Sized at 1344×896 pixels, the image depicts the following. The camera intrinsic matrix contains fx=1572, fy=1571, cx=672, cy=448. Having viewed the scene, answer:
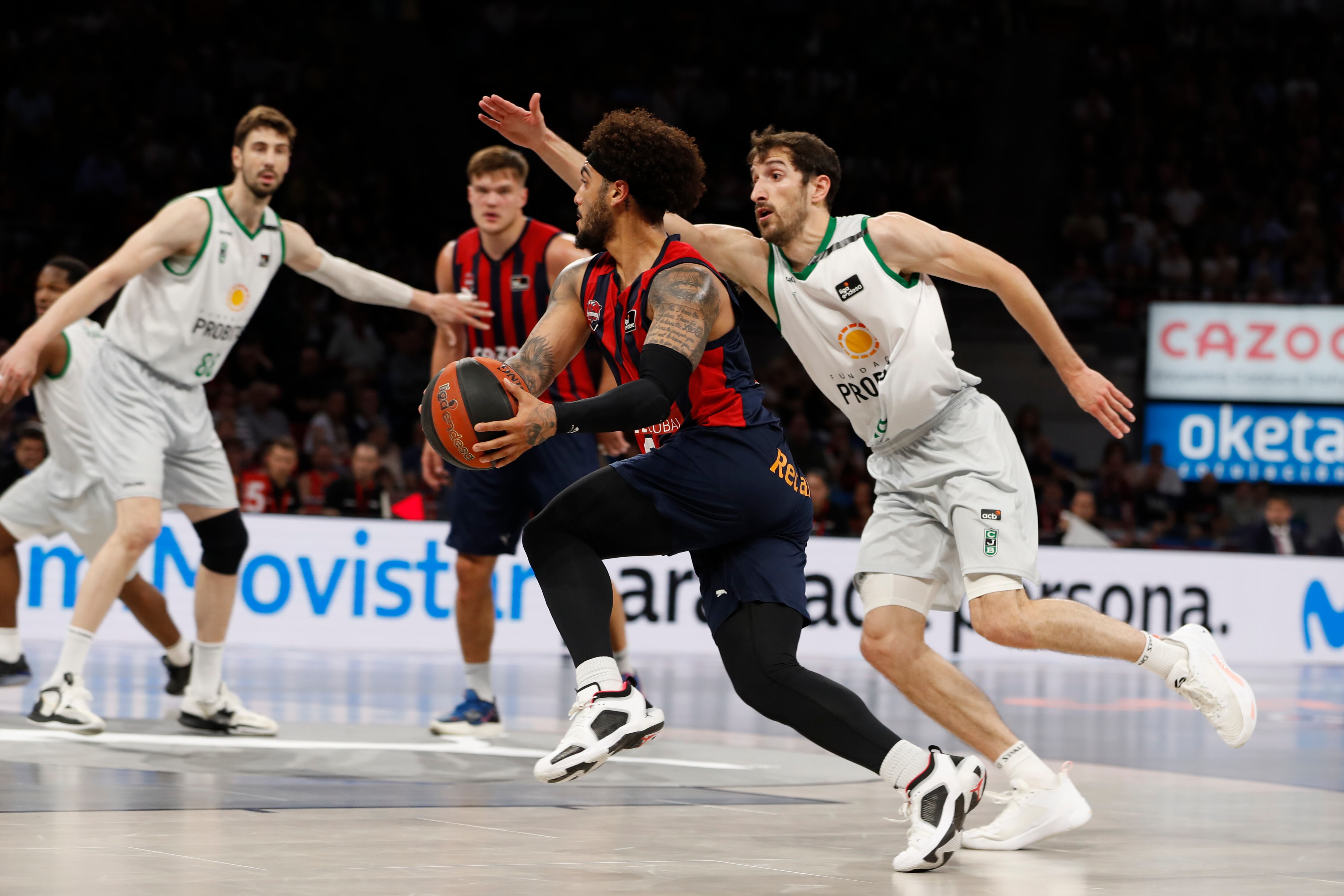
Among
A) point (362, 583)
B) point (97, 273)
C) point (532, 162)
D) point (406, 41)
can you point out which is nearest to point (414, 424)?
point (362, 583)

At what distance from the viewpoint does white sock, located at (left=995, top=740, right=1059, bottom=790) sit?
4.77 m

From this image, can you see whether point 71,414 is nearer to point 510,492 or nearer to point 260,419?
point 510,492

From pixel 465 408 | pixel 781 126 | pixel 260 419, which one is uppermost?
pixel 781 126

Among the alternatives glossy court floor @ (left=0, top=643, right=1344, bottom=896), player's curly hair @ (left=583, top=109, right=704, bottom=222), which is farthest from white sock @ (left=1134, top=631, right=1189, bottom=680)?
player's curly hair @ (left=583, top=109, right=704, bottom=222)

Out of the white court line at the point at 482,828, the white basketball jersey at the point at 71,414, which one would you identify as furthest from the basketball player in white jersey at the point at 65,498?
the white court line at the point at 482,828

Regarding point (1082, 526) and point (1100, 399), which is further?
point (1082, 526)

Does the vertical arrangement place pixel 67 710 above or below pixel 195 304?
below

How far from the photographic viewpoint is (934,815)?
429 centimetres

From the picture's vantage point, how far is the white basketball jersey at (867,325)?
4.75 metres

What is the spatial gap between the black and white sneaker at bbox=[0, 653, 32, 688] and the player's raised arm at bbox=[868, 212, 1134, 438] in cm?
535

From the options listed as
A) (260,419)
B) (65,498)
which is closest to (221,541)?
(65,498)

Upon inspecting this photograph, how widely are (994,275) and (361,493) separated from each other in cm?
842

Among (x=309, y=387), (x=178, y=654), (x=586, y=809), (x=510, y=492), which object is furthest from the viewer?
(x=309, y=387)

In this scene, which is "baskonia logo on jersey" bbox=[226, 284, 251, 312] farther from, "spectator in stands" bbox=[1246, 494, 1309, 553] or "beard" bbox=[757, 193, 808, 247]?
"spectator in stands" bbox=[1246, 494, 1309, 553]
